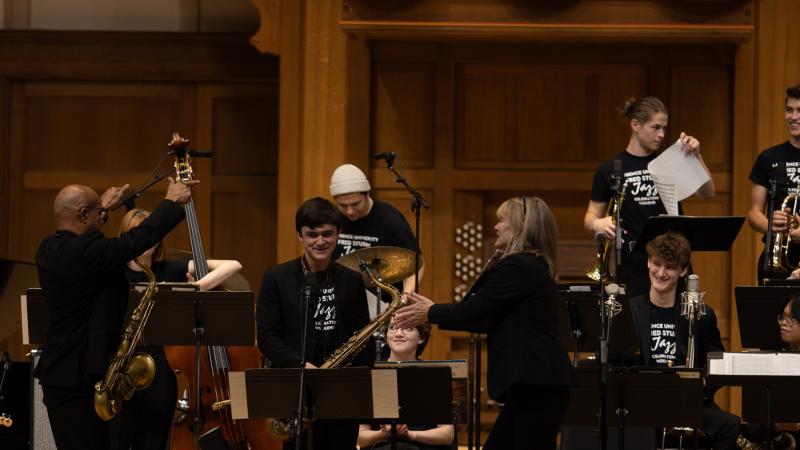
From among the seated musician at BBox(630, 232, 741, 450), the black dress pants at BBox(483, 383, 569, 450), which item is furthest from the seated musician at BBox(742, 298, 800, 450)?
the black dress pants at BBox(483, 383, 569, 450)

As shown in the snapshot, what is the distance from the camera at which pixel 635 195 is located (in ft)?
29.0

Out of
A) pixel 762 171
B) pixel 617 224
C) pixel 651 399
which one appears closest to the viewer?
pixel 651 399

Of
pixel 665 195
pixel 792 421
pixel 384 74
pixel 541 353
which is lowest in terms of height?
pixel 792 421

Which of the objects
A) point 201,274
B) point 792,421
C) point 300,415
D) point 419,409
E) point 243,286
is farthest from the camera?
point 243,286

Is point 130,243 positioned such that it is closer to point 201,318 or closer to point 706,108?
point 201,318

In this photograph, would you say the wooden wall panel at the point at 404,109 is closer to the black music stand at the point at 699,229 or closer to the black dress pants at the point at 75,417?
the black music stand at the point at 699,229

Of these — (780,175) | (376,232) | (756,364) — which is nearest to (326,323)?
(376,232)

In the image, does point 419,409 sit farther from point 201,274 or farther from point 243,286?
point 243,286

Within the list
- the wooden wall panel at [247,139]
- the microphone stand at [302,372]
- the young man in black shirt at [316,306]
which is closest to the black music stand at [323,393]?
the microphone stand at [302,372]

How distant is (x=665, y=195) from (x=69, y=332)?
4.03 meters

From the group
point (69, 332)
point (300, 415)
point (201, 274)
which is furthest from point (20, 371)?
point (300, 415)

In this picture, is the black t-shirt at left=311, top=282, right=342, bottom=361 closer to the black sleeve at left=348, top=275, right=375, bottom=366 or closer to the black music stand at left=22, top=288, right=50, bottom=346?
the black sleeve at left=348, top=275, right=375, bottom=366

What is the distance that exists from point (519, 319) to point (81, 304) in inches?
87.1

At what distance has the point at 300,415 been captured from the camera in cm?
632
